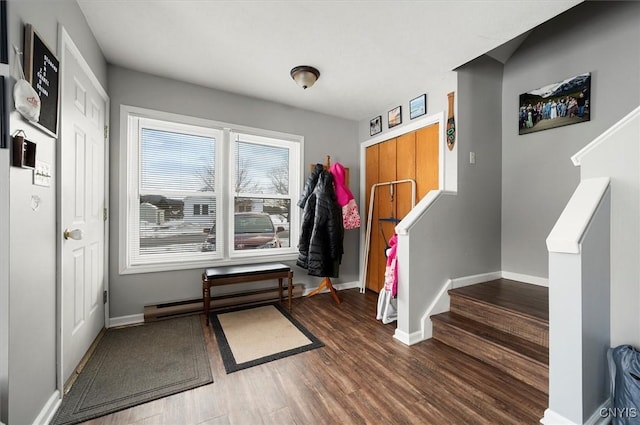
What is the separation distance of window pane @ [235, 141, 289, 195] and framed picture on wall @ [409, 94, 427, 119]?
5.32 ft

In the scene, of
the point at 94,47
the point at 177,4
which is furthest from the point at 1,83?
the point at 94,47

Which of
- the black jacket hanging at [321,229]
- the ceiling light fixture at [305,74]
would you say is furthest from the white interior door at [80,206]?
the black jacket hanging at [321,229]

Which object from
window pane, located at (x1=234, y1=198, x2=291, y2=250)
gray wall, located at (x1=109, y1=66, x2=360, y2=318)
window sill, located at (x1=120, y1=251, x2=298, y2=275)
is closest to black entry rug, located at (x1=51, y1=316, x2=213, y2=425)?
gray wall, located at (x1=109, y1=66, x2=360, y2=318)

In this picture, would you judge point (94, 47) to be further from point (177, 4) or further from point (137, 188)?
point (137, 188)

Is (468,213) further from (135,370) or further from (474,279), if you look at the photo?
(135,370)

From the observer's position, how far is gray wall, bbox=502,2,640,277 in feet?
7.09

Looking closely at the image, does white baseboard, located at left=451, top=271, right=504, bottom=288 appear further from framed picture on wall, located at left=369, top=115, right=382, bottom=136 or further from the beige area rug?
framed picture on wall, located at left=369, top=115, right=382, bottom=136

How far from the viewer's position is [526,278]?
8.88 ft

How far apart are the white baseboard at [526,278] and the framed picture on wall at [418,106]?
2028 mm

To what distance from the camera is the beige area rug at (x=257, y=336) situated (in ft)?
6.48

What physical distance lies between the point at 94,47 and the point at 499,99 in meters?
3.91

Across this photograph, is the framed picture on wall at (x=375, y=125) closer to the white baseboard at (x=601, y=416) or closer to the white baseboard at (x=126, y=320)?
the white baseboard at (x=601, y=416)

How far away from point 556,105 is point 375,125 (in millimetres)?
1886

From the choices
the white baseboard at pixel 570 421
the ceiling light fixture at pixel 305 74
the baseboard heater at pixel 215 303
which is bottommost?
the white baseboard at pixel 570 421
